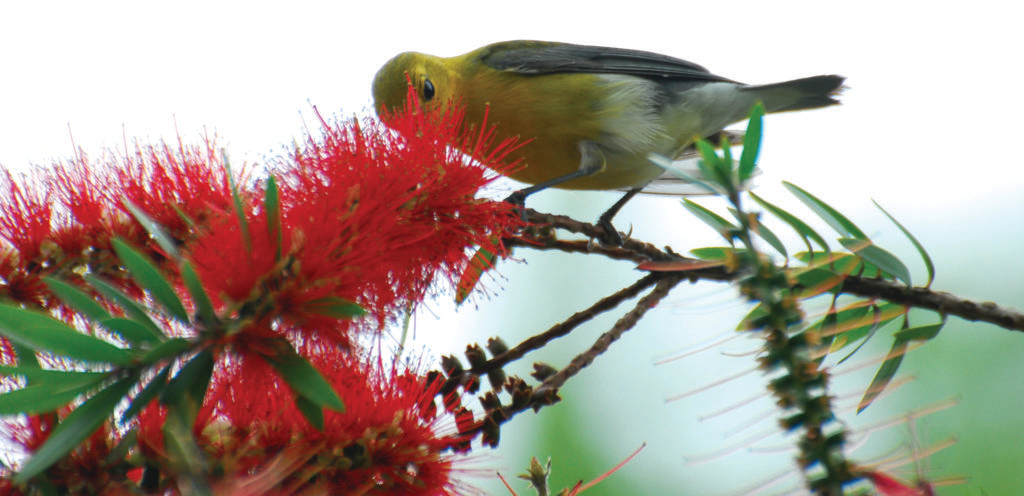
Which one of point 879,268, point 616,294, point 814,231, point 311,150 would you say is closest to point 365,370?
point 311,150

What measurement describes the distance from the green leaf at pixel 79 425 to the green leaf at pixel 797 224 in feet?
2.79

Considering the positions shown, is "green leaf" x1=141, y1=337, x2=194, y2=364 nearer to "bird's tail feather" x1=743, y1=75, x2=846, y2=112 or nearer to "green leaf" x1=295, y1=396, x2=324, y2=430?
"green leaf" x1=295, y1=396, x2=324, y2=430

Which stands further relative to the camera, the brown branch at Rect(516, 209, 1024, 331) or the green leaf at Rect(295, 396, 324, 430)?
the brown branch at Rect(516, 209, 1024, 331)

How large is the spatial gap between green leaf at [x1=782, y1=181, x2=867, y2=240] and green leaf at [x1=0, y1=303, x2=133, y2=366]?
909 millimetres

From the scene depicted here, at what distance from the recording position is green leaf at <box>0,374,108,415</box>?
92 centimetres

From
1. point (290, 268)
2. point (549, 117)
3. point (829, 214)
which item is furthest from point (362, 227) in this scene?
point (549, 117)

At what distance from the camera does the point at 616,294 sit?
1.68 metres

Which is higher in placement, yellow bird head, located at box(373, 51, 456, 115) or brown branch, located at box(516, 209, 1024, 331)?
yellow bird head, located at box(373, 51, 456, 115)

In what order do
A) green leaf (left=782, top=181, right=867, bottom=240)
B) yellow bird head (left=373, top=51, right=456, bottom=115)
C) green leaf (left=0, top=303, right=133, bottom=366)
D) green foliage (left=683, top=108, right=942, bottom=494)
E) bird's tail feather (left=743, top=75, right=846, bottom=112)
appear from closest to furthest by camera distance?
green foliage (left=683, top=108, right=942, bottom=494)
green leaf (left=0, top=303, right=133, bottom=366)
green leaf (left=782, top=181, right=867, bottom=240)
yellow bird head (left=373, top=51, right=456, bottom=115)
bird's tail feather (left=743, top=75, right=846, bottom=112)

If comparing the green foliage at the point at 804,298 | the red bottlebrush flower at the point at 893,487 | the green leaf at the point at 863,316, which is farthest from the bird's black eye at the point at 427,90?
the red bottlebrush flower at the point at 893,487

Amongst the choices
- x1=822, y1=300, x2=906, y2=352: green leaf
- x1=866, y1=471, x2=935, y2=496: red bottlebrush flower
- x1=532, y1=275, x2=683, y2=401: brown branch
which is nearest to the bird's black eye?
x1=532, y1=275, x2=683, y2=401: brown branch

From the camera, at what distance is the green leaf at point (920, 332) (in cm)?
128

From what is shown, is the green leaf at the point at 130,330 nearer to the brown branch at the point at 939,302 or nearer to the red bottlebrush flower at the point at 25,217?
the red bottlebrush flower at the point at 25,217

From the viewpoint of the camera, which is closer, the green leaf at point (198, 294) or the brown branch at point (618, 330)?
the green leaf at point (198, 294)
